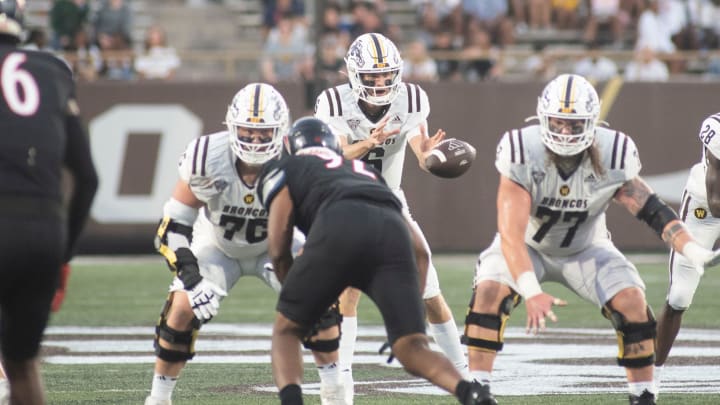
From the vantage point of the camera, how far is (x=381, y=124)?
730cm

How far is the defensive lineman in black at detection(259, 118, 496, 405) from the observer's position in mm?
5441

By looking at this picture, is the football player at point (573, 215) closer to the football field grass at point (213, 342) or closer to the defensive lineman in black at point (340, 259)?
the football field grass at point (213, 342)

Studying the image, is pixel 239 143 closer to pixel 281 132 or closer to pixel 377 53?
pixel 281 132

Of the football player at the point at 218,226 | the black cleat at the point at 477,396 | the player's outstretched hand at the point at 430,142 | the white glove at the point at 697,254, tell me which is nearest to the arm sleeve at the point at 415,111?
the player's outstretched hand at the point at 430,142

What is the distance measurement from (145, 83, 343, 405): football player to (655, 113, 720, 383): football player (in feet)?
6.73

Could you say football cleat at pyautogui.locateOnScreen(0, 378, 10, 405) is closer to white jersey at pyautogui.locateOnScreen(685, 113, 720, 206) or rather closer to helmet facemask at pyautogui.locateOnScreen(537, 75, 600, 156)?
helmet facemask at pyautogui.locateOnScreen(537, 75, 600, 156)

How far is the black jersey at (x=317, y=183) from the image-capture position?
559 centimetres

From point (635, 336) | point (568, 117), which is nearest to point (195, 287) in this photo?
point (568, 117)

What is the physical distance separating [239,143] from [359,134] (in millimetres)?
1180

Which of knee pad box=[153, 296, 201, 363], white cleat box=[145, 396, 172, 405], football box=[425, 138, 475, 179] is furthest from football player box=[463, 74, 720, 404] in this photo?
white cleat box=[145, 396, 172, 405]

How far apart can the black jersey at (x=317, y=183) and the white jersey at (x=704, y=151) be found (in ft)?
8.21

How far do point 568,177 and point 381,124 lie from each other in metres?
1.32

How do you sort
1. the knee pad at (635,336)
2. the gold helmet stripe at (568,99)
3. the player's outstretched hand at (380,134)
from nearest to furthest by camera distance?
the knee pad at (635,336) → the gold helmet stripe at (568,99) → the player's outstretched hand at (380,134)

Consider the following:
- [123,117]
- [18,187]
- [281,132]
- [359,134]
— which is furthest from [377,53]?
[123,117]
